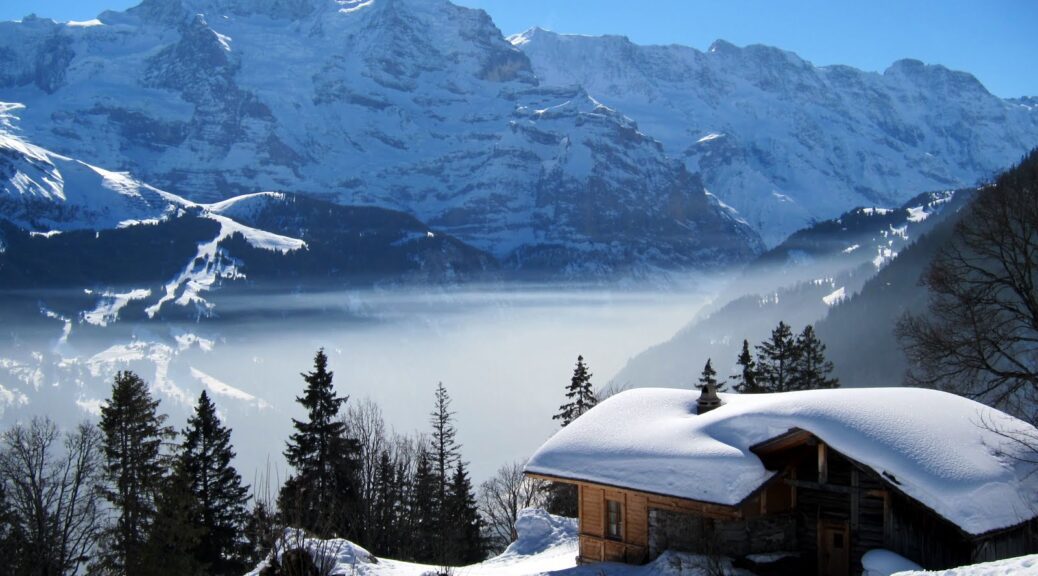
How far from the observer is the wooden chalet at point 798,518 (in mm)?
20312

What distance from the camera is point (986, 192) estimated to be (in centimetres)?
2366

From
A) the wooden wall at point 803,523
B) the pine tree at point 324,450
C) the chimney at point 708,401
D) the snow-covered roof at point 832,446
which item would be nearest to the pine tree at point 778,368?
the snow-covered roof at point 832,446

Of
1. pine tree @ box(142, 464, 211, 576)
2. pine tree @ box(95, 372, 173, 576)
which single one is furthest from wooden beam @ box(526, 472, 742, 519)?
pine tree @ box(95, 372, 173, 576)

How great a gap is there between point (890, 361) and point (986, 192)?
9463 centimetres

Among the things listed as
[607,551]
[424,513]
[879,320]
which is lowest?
[424,513]

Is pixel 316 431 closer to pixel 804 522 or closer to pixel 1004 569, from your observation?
pixel 804 522

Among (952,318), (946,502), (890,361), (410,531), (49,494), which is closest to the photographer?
(946,502)

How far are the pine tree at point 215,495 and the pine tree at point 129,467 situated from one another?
7.28ft

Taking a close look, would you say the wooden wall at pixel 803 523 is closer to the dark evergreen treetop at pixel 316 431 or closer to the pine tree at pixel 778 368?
the dark evergreen treetop at pixel 316 431

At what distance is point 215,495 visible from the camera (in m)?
38.7

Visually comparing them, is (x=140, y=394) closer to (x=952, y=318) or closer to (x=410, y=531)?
(x=410, y=531)

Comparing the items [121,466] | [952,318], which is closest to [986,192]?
[952,318]

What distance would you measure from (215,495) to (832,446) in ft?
89.5

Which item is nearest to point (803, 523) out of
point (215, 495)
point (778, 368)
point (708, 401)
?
point (708, 401)
